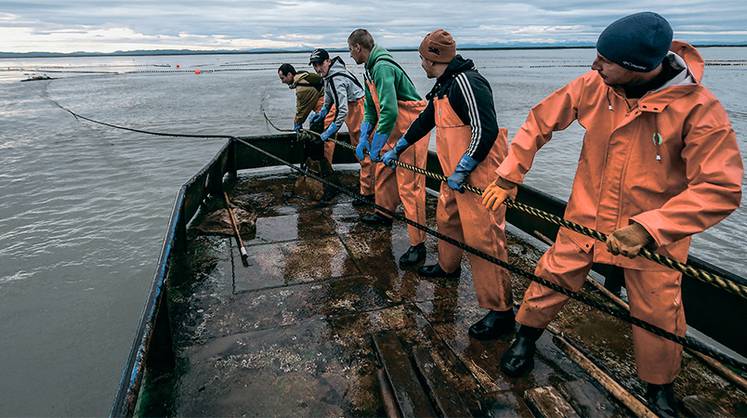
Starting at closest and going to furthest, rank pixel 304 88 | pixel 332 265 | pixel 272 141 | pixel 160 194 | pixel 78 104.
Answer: pixel 332 265
pixel 304 88
pixel 272 141
pixel 160 194
pixel 78 104

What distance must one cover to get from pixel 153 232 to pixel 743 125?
23266mm

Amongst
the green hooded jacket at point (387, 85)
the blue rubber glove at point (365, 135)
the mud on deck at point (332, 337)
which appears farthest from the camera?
the blue rubber glove at point (365, 135)

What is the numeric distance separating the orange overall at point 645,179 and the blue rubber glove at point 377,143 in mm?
2008

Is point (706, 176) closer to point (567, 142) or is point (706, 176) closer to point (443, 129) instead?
point (443, 129)

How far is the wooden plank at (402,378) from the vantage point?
2332 mm

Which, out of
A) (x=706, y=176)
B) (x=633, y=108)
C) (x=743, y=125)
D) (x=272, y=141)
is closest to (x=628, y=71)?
(x=633, y=108)

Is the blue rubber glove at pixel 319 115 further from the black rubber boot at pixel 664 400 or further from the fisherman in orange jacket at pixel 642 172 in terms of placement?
the black rubber boot at pixel 664 400

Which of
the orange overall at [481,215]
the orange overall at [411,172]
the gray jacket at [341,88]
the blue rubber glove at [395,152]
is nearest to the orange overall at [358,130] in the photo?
the gray jacket at [341,88]

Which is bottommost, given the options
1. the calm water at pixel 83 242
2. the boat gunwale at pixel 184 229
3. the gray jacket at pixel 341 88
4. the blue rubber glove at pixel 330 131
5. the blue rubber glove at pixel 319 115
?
the calm water at pixel 83 242

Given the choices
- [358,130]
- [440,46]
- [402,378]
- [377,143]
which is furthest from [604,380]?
[358,130]

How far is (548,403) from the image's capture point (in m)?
2.43

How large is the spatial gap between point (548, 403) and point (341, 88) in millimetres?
4575

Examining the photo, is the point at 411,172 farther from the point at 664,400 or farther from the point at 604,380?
the point at 664,400

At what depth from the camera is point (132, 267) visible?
Answer: 22.2ft
